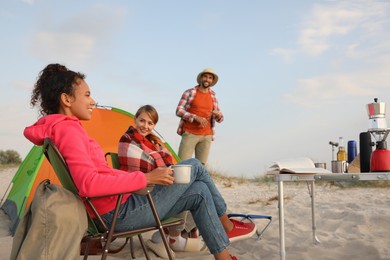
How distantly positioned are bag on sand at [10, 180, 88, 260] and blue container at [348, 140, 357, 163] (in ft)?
6.99

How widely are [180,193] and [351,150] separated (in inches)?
59.2

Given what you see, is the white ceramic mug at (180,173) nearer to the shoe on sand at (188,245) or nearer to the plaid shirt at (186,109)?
the shoe on sand at (188,245)

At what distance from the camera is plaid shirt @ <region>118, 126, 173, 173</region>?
11.8ft

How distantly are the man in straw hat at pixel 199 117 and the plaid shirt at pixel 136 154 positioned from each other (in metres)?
2.27

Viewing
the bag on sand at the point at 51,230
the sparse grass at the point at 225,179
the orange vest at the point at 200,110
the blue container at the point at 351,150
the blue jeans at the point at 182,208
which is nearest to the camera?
the bag on sand at the point at 51,230

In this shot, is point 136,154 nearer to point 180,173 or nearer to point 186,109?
point 180,173

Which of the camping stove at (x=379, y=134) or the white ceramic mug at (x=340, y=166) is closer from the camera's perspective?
the camping stove at (x=379, y=134)

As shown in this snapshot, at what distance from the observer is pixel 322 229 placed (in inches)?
194

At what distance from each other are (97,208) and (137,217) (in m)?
0.22

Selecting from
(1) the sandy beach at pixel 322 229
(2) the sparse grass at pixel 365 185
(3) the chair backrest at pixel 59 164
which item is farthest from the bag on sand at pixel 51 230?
(2) the sparse grass at pixel 365 185

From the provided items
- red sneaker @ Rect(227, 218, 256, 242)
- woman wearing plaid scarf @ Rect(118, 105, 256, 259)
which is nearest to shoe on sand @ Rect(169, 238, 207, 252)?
woman wearing plaid scarf @ Rect(118, 105, 256, 259)

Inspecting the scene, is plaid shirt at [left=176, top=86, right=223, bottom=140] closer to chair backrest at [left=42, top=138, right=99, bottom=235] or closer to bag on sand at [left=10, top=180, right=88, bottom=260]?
chair backrest at [left=42, top=138, right=99, bottom=235]

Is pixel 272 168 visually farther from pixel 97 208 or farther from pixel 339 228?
pixel 339 228

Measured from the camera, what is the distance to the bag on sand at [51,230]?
2.24 meters
